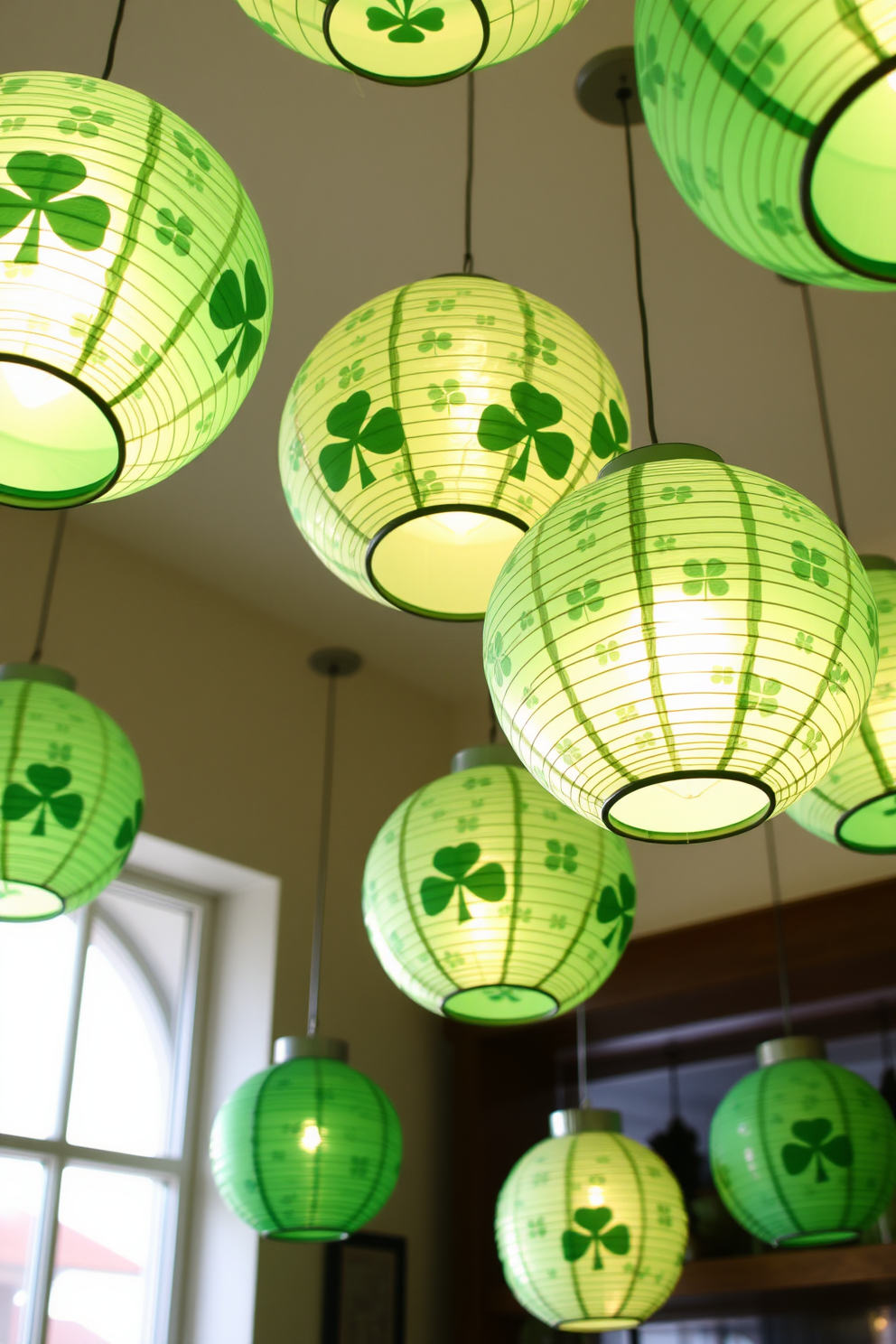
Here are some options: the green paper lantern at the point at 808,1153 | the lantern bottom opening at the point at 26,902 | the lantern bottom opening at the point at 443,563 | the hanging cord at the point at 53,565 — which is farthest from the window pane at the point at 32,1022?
the lantern bottom opening at the point at 443,563

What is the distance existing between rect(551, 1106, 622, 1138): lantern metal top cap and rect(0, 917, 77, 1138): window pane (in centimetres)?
141

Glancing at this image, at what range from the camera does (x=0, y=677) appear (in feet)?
4.76

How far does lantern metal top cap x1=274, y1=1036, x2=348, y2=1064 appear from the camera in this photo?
1953 mm

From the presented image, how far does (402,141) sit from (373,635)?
64.9 inches

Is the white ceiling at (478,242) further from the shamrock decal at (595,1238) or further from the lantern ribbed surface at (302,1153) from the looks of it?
the shamrock decal at (595,1238)

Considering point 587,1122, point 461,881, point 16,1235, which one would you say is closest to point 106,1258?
point 16,1235

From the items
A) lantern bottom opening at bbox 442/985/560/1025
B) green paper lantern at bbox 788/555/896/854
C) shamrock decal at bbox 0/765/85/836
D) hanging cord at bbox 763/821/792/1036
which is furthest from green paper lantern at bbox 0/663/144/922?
hanging cord at bbox 763/821/792/1036

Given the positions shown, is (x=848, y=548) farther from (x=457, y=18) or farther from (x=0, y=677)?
(x=0, y=677)

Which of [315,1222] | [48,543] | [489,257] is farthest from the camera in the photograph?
[48,543]

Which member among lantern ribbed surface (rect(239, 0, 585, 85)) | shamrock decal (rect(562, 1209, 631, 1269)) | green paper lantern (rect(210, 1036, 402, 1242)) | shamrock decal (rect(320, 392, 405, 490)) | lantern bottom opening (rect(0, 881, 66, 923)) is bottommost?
shamrock decal (rect(562, 1209, 631, 1269))

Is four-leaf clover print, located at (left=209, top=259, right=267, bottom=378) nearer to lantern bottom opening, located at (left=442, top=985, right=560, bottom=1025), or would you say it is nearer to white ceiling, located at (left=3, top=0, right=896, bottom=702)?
lantern bottom opening, located at (left=442, top=985, right=560, bottom=1025)

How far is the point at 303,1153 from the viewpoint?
5.91 feet

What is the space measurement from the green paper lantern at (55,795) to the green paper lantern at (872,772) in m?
0.74

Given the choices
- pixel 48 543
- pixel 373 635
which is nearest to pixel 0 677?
pixel 48 543
